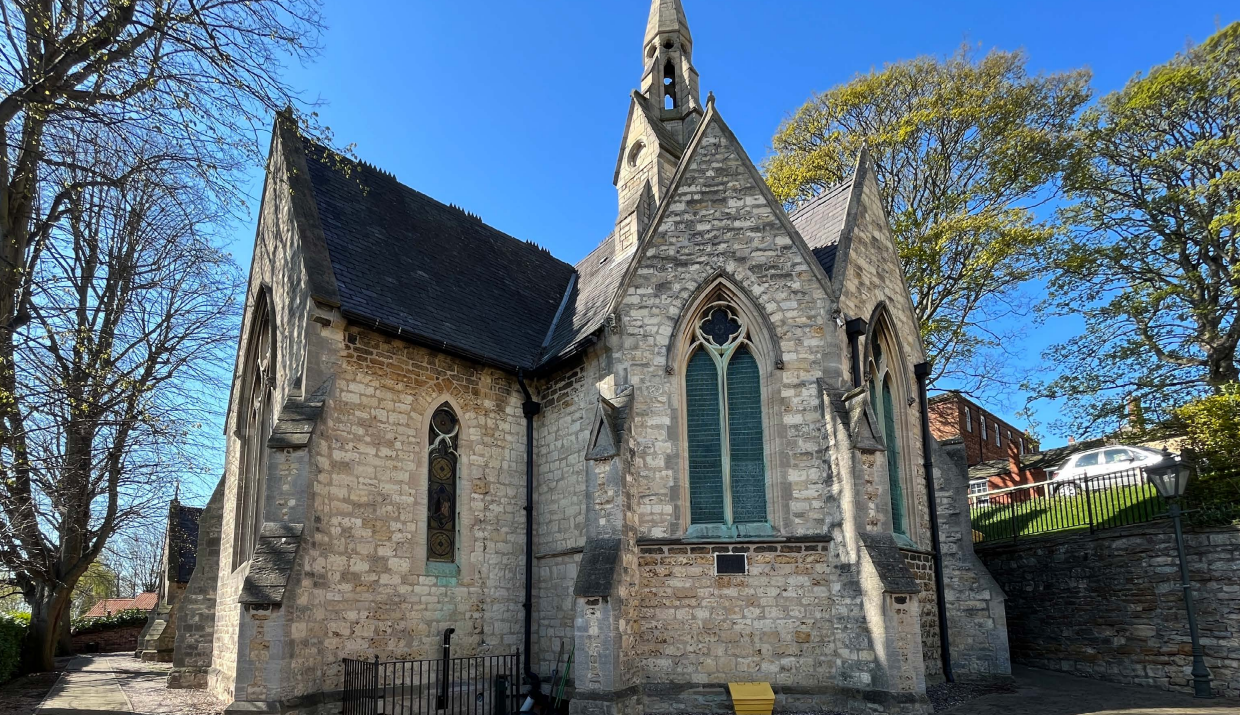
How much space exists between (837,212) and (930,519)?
5518 millimetres

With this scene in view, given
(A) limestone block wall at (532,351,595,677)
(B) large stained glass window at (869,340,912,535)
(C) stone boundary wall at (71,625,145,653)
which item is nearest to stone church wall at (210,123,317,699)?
(A) limestone block wall at (532,351,595,677)

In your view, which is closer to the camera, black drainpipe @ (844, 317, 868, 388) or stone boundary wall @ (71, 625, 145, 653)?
black drainpipe @ (844, 317, 868, 388)

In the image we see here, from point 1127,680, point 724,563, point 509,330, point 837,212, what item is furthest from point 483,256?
point 1127,680

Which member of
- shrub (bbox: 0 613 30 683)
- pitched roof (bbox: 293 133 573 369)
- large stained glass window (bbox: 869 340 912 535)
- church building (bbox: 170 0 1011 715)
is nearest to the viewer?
church building (bbox: 170 0 1011 715)

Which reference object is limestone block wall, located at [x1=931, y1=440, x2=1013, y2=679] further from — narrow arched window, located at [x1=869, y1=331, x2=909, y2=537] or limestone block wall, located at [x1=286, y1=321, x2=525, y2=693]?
limestone block wall, located at [x1=286, y1=321, x2=525, y2=693]

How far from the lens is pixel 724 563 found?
10766 millimetres

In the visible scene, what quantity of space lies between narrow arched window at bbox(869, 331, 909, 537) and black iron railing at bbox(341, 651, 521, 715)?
254 inches

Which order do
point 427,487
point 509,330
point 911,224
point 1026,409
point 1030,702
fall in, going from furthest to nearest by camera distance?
point 911,224 < point 1026,409 < point 509,330 < point 427,487 < point 1030,702

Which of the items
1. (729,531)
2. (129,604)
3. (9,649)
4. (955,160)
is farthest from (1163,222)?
(129,604)

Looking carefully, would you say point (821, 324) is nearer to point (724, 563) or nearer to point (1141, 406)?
point (724, 563)

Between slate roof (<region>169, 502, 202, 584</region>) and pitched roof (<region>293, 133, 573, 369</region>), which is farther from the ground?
pitched roof (<region>293, 133, 573, 369</region>)

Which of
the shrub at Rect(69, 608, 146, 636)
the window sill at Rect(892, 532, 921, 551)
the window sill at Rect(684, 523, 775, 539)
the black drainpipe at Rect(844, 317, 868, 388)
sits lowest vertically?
the shrub at Rect(69, 608, 146, 636)

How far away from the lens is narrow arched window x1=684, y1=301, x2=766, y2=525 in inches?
440

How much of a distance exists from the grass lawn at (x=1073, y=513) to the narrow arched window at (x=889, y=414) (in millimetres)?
4211
